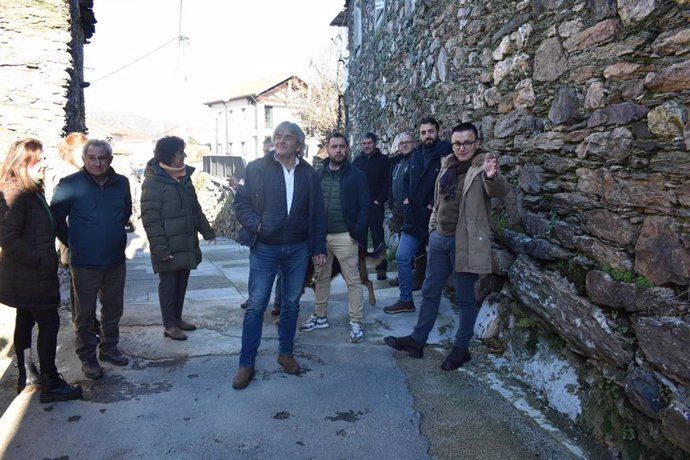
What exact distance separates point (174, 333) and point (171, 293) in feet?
1.10

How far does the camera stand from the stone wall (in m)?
2.53

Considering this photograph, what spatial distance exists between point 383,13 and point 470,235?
21.5 feet

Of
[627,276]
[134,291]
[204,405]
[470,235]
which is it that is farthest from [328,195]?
[134,291]

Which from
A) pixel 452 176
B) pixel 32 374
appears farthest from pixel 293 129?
pixel 32 374

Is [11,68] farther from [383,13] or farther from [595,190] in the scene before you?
[383,13]

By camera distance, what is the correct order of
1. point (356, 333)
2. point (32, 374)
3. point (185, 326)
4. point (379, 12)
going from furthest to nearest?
point (379, 12)
point (185, 326)
point (356, 333)
point (32, 374)

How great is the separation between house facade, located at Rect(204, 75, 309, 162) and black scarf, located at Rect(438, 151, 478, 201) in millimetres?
35999

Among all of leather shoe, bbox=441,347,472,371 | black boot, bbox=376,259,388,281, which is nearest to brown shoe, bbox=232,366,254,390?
leather shoe, bbox=441,347,472,371

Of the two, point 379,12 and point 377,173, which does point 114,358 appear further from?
point 379,12

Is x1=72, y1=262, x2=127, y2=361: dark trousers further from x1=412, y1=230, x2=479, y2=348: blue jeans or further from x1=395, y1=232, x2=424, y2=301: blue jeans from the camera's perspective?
x1=395, y1=232, x2=424, y2=301: blue jeans

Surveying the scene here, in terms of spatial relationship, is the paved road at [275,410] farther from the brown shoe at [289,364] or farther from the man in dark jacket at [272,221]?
the man in dark jacket at [272,221]

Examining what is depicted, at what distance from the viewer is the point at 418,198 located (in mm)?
4766

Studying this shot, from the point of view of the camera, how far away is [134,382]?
353 cm

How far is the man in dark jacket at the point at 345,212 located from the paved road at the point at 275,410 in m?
0.40
